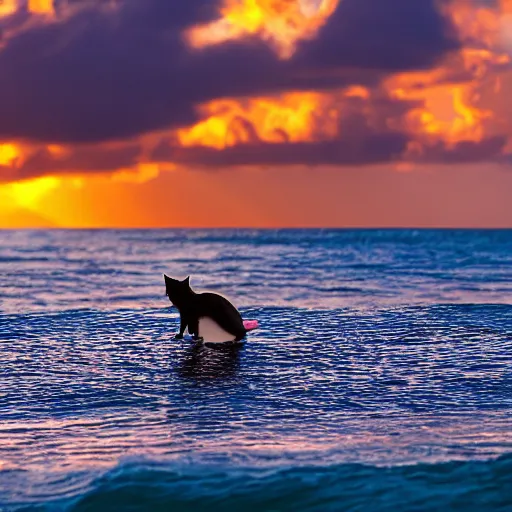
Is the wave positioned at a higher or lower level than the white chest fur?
lower

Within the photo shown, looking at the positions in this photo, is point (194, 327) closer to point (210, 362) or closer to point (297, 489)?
point (210, 362)

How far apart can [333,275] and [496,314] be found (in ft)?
49.5

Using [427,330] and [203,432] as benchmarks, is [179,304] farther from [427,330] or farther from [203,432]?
[203,432]

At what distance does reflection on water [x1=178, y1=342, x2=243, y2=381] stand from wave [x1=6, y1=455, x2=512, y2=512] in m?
4.06

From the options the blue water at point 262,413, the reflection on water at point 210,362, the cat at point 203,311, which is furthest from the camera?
the cat at point 203,311

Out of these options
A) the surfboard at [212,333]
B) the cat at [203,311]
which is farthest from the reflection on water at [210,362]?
the cat at [203,311]

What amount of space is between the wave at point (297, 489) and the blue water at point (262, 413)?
0.05ft

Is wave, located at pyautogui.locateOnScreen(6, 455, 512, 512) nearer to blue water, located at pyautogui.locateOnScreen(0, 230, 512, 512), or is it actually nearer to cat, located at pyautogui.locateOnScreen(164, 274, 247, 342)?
blue water, located at pyautogui.locateOnScreen(0, 230, 512, 512)

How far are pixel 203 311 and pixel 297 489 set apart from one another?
753cm

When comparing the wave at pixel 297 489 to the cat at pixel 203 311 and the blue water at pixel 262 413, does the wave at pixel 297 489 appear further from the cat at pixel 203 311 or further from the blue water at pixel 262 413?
the cat at pixel 203 311

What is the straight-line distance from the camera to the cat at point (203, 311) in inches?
541

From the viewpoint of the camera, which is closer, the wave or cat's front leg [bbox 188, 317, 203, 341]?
the wave

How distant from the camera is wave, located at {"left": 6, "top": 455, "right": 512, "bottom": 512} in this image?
246 inches

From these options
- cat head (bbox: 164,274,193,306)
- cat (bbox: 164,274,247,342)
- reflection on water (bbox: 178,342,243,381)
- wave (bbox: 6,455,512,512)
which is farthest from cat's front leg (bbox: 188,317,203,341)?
wave (bbox: 6,455,512,512)
